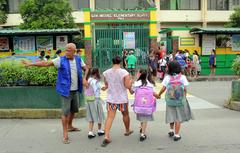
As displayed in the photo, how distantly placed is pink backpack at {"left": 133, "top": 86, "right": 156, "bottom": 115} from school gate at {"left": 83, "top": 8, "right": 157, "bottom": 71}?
42.2ft

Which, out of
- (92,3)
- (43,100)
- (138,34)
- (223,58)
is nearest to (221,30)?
(223,58)

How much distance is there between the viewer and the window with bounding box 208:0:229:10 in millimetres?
40719

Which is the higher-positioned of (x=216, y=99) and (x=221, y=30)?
(x=221, y=30)

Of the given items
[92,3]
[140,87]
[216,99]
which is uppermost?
[92,3]

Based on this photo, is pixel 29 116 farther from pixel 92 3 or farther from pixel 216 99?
pixel 92 3

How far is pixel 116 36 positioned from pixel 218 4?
962 inches

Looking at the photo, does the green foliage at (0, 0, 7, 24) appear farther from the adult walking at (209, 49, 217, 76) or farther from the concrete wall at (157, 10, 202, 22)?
the adult walking at (209, 49, 217, 76)

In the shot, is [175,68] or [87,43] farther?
[87,43]

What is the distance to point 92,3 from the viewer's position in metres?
39.2

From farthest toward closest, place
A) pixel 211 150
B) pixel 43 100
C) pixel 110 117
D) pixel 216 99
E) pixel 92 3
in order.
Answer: pixel 92 3 < pixel 216 99 < pixel 43 100 < pixel 110 117 < pixel 211 150

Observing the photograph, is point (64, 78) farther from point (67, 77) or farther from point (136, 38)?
point (136, 38)

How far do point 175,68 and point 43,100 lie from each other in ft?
11.2

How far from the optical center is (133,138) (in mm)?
7055

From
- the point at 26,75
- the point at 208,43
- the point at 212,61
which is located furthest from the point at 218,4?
the point at 26,75
